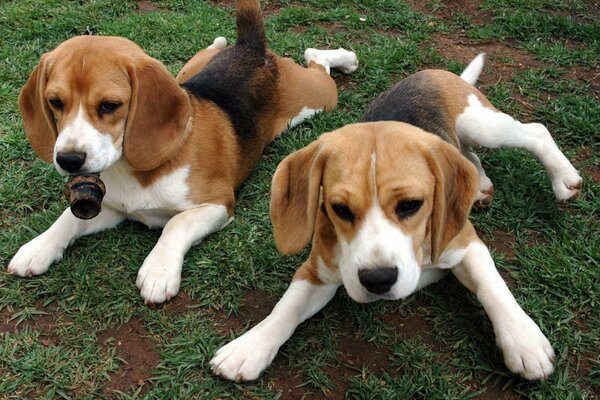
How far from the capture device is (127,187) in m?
4.58

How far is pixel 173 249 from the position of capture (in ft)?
14.5

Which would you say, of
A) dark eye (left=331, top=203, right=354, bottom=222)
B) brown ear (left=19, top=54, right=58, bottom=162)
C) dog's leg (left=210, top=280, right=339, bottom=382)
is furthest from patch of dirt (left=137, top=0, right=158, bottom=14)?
dark eye (left=331, top=203, right=354, bottom=222)

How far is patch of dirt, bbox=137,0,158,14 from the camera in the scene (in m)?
8.44

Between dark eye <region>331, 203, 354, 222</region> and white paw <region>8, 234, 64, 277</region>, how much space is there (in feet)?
7.45

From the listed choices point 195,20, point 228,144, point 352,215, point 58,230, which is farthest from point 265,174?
point 195,20

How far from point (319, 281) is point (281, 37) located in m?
4.30

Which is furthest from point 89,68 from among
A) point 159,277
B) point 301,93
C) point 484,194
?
point 484,194

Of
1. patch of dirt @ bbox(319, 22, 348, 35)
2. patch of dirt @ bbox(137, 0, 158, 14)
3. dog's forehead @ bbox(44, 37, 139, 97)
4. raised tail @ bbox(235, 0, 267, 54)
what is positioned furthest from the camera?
patch of dirt @ bbox(137, 0, 158, 14)

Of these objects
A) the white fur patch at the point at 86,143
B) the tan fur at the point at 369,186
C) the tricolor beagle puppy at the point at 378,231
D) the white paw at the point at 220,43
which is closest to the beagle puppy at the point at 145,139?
the white fur patch at the point at 86,143

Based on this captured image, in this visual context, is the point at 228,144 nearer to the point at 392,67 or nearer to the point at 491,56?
the point at 392,67

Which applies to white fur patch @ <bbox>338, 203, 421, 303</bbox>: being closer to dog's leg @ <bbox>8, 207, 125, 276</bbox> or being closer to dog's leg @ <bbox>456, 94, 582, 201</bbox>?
dog's leg @ <bbox>456, 94, 582, 201</bbox>

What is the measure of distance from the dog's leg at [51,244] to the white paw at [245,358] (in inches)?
61.1

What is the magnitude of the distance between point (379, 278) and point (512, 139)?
2.30 meters

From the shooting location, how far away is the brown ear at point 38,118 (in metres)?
4.41
